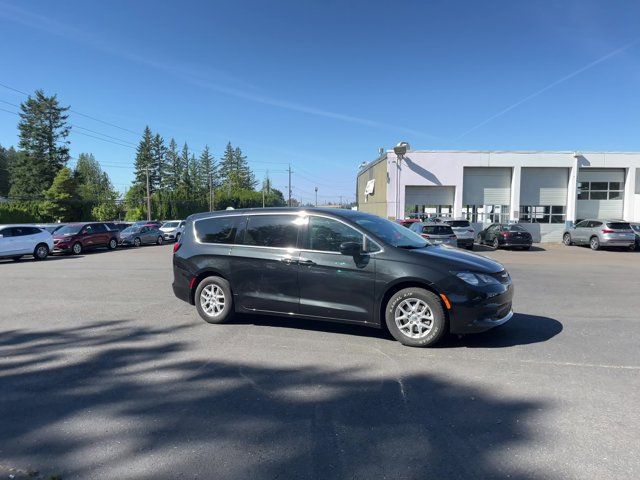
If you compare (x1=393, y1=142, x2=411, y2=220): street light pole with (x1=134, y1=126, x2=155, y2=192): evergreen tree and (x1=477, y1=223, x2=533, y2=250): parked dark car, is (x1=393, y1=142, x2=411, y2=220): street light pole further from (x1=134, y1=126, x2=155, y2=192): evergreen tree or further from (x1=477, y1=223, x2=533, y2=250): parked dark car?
(x1=134, y1=126, x2=155, y2=192): evergreen tree

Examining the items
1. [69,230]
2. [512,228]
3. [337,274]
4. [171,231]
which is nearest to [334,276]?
[337,274]

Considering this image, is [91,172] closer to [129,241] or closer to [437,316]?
[129,241]

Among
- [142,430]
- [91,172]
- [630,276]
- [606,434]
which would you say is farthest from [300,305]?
[91,172]

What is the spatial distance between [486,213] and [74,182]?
181 ft

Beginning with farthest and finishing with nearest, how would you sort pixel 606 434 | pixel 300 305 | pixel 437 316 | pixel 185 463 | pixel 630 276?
pixel 630 276 < pixel 300 305 < pixel 437 316 < pixel 606 434 < pixel 185 463

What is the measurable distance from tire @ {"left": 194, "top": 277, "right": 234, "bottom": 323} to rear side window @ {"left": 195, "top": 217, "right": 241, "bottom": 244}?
63cm

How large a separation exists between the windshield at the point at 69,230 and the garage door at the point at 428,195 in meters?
19.6

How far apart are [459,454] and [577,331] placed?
417 cm

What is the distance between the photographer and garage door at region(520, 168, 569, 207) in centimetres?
2953

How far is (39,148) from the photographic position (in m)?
68.2

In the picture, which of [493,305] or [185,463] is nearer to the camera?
[185,463]

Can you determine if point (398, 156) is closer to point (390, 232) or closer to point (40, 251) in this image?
point (40, 251)

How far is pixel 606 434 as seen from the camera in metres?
3.41

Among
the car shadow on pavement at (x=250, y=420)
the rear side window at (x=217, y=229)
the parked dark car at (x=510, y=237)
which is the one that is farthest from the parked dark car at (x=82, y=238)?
the parked dark car at (x=510, y=237)
